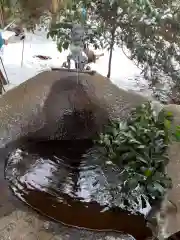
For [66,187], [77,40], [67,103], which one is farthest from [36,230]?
[77,40]

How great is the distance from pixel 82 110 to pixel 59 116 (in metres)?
0.25

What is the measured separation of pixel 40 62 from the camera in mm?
5289

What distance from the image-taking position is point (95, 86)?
12.5ft

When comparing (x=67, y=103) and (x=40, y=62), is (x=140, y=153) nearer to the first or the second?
(x=67, y=103)

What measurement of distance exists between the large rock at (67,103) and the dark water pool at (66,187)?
0.53 feet

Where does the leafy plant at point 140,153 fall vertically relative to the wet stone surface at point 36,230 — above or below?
above

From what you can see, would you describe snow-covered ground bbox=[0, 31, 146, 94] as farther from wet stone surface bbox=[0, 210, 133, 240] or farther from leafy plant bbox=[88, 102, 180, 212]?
wet stone surface bbox=[0, 210, 133, 240]

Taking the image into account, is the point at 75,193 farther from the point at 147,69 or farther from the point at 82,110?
the point at 147,69

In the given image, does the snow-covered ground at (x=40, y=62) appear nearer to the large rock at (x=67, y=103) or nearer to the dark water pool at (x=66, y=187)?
the large rock at (x=67, y=103)

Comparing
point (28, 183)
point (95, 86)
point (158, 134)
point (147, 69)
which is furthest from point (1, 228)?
point (147, 69)

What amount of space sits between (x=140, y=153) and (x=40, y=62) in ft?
9.18

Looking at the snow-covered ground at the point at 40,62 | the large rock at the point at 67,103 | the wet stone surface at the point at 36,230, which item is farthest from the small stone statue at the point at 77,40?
the wet stone surface at the point at 36,230

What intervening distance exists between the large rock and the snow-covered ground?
798mm

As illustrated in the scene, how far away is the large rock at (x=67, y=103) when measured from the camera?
365cm
